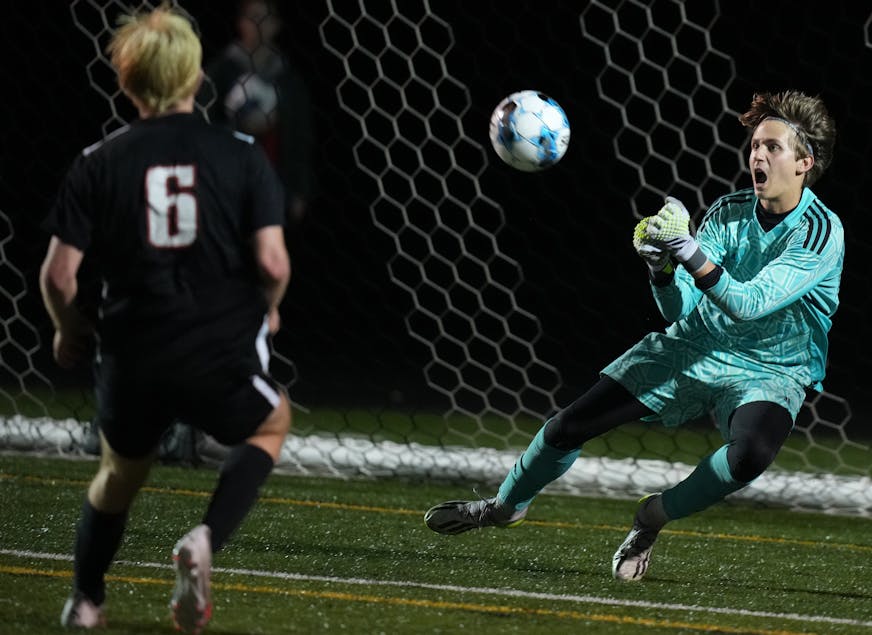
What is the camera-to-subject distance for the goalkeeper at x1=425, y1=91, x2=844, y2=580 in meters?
4.08

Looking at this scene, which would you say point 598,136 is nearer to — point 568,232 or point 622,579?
point 568,232

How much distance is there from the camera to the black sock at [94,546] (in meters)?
3.18

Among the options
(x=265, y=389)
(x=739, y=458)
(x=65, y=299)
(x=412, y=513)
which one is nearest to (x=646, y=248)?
(x=739, y=458)

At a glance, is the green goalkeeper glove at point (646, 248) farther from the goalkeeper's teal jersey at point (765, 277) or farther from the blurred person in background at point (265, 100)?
the blurred person in background at point (265, 100)

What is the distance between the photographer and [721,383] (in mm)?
4195

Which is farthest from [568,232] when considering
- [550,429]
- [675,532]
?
[550,429]

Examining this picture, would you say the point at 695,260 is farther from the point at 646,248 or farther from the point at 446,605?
the point at 446,605

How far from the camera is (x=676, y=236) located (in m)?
3.85

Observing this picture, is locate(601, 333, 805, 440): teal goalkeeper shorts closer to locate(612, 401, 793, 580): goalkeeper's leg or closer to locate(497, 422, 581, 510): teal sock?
locate(612, 401, 793, 580): goalkeeper's leg

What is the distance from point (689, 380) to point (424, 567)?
0.93 metres

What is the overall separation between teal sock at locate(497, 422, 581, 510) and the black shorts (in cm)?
133

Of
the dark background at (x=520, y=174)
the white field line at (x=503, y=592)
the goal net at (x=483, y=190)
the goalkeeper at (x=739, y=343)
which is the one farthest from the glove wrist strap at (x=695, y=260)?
the dark background at (x=520, y=174)

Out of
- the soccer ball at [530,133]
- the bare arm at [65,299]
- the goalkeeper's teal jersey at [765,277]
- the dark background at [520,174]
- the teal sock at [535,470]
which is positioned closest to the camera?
the bare arm at [65,299]

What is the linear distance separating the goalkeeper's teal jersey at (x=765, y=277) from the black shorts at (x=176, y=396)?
56.0 inches
